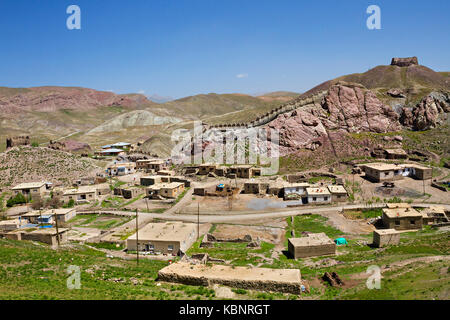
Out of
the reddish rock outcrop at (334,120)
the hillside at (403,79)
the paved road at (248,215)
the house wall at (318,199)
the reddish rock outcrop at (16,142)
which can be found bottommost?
the paved road at (248,215)

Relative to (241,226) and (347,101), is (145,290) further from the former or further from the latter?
(347,101)

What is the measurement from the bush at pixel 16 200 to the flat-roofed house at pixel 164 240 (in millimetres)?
29162

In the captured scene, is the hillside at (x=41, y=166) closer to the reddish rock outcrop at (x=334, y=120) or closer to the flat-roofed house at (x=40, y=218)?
the flat-roofed house at (x=40, y=218)

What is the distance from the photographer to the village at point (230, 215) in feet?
88.2

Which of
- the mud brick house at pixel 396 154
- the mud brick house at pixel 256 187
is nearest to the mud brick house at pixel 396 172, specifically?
the mud brick house at pixel 396 154

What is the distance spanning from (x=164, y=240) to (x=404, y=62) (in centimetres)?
13188

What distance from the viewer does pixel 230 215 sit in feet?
138

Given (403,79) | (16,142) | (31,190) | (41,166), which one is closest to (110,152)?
(16,142)

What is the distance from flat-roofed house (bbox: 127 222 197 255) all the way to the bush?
2916 centimetres

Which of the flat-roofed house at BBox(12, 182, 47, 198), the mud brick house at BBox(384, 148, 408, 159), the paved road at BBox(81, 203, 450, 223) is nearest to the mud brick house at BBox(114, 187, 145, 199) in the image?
the paved road at BBox(81, 203, 450, 223)

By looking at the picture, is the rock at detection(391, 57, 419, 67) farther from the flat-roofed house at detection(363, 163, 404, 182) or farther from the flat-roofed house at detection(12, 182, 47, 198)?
the flat-roofed house at detection(12, 182, 47, 198)

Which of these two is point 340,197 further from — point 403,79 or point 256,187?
point 403,79

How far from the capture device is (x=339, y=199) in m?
44.9
